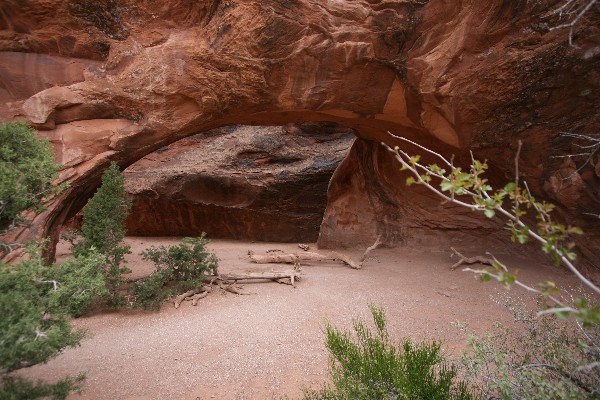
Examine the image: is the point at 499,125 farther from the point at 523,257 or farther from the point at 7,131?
the point at 7,131

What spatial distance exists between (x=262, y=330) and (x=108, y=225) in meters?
2.59

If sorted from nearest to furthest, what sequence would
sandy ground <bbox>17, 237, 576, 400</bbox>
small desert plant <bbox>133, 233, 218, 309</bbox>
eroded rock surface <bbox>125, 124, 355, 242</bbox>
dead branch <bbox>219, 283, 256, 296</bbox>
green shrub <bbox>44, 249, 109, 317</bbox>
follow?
green shrub <bbox>44, 249, 109, 317</bbox> < sandy ground <bbox>17, 237, 576, 400</bbox> < small desert plant <bbox>133, 233, 218, 309</bbox> < dead branch <bbox>219, 283, 256, 296</bbox> < eroded rock surface <bbox>125, 124, 355, 242</bbox>

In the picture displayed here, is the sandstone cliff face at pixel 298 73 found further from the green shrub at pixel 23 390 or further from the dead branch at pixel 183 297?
the green shrub at pixel 23 390

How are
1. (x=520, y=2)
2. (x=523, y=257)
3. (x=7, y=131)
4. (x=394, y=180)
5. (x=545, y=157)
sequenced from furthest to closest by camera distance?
(x=394, y=180) < (x=523, y=257) < (x=545, y=157) < (x=520, y=2) < (x=7, y=131)

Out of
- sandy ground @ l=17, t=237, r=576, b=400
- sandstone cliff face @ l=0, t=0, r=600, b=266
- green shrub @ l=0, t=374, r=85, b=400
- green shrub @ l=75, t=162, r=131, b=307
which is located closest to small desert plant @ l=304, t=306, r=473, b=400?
sandy ground @ l=17, t=237, r=576, b=400

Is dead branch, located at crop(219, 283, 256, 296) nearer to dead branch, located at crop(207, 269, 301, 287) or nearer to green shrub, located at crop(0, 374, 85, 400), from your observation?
dead branch, located at crop(207, 269, 301, 287)

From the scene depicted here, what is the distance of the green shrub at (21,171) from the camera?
2.68 metres

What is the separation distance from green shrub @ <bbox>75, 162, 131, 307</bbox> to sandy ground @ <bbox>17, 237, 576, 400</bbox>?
45 cm

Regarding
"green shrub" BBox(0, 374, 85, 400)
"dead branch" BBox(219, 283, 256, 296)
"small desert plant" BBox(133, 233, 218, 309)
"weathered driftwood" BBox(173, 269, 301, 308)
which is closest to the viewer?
"green shrub" BBox(0, 374, 85, 400)

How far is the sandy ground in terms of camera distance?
3.56 m

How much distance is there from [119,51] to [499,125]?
6.16 meters

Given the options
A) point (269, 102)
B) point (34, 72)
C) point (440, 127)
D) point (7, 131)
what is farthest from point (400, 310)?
point (34, 72)

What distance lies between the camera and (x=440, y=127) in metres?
6.76

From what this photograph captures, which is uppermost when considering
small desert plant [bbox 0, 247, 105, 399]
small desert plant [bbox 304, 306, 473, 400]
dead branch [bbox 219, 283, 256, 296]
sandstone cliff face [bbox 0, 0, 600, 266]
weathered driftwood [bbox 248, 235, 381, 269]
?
sandstone cliff face [bbox 0, 0, 600, 266]
